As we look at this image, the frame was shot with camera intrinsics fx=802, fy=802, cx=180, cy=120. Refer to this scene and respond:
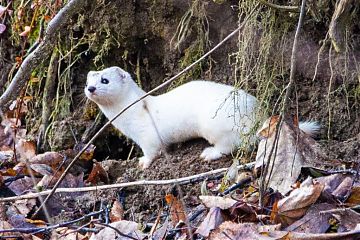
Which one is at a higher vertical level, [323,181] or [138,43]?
[138,43]

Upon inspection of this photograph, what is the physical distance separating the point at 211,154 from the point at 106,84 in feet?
3.36

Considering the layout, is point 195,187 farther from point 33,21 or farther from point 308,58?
point 33,21

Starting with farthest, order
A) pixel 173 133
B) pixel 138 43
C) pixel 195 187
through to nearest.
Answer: pixel 138 43, pixel 173 133, pixel 195 187

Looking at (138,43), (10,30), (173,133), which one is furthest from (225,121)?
(10,30)

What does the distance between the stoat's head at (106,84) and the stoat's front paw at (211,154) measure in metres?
0.91

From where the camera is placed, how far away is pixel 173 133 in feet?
18.3

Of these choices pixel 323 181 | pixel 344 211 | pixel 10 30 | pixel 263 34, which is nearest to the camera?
pixel 344 211

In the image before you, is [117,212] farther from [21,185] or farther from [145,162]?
[145,162]

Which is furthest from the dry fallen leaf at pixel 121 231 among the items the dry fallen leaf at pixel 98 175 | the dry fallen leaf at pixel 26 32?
the dry fallen leaf at pixel 26 32

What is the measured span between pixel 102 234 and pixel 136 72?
269cm

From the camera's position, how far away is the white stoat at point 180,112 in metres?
5.06

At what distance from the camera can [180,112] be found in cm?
554

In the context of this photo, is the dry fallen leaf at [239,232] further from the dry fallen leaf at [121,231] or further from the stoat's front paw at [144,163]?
the stoat's front paw at [144,163]

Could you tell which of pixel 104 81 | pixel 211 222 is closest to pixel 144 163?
pixel 104 81
